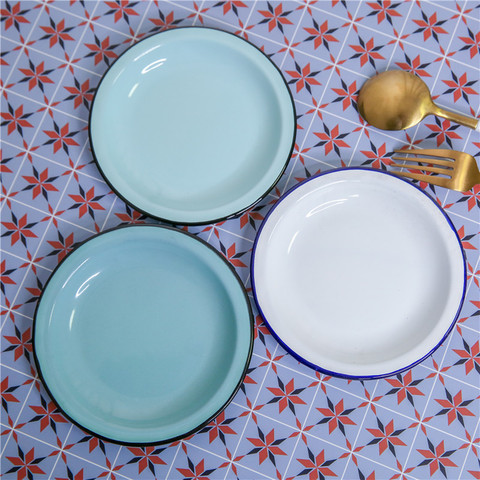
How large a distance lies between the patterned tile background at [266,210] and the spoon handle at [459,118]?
4 cm

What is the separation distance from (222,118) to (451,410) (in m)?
0.69

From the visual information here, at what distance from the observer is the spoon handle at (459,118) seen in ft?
3.03

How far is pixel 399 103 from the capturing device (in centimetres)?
93

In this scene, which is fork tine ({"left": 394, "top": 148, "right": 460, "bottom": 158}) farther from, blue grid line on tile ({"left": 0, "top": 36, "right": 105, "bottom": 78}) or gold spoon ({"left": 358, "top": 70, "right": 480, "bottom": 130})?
blue grid line on tile ({"left": 0, "top": 36, "right": 105, "bottom": 78})

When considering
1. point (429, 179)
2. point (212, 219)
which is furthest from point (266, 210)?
point (429, 179)

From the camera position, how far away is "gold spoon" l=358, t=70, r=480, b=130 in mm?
930

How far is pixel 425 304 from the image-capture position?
921mm

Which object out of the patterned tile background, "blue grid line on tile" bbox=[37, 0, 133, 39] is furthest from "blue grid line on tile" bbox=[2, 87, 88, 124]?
"blue grid line on tile" bbox=[37, 0, 133, 39]

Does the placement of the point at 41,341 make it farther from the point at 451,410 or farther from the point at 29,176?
the point at 451,410

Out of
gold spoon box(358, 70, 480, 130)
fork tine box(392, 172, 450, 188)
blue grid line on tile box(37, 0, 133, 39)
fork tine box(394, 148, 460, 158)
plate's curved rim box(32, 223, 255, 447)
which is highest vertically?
blue grid line on tile box(37, 0, 133, 39)

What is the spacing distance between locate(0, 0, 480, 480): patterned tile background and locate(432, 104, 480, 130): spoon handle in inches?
1.6

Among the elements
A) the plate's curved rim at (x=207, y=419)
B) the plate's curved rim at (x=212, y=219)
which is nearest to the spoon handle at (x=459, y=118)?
the plate's curved rim at (x=212, y=219)

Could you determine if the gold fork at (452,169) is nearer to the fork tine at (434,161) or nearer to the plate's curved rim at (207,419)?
the fork tine at (434,161)

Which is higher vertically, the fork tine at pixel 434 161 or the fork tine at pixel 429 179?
the fork tine at pixel 434 161
